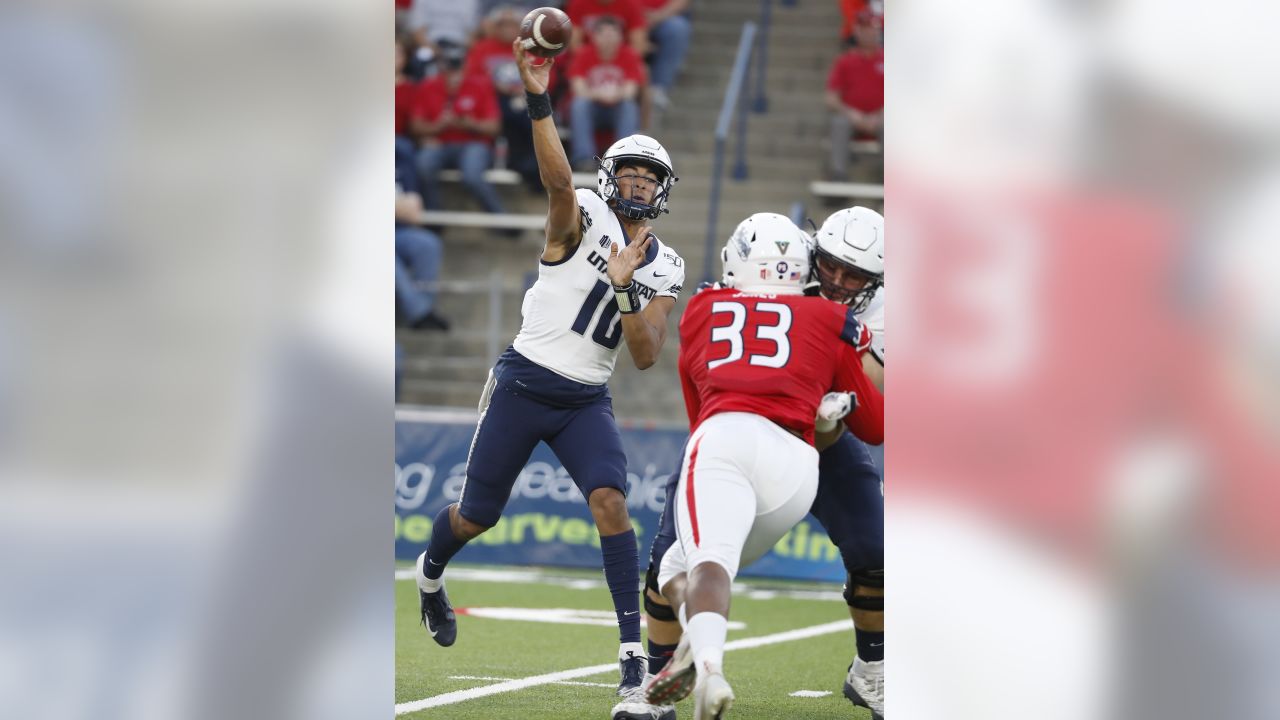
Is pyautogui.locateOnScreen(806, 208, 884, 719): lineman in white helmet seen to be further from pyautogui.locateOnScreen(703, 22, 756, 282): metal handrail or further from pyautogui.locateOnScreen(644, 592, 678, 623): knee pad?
pyautogui.locateOnScreen(703, 22, 756, 282): metal handrail

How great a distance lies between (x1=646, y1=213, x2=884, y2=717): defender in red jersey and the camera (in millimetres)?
5227

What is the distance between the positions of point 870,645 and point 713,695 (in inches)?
71.9

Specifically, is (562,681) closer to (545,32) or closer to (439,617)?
(439,617)

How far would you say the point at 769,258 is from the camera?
19.5ft

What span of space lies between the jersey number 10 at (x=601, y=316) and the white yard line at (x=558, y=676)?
1.50 m

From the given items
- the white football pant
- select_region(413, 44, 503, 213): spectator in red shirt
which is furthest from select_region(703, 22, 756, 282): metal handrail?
the white football pant

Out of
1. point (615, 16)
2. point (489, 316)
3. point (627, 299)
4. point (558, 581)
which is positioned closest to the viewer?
point (627, 299)

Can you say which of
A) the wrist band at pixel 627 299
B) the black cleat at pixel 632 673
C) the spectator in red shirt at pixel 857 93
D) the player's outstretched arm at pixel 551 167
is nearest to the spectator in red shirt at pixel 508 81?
the spectator in red shirt at pixel 857 93

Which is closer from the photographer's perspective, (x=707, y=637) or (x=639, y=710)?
(x=707, y=637)

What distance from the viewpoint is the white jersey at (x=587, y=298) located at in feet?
21.6

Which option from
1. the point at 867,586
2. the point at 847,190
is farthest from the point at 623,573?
the point at 847,190
